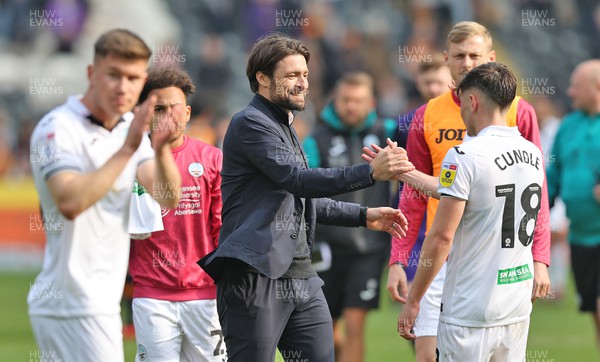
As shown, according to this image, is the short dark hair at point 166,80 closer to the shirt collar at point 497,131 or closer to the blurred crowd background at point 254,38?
the shirt collar at point 497,131

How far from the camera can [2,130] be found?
2334 cm

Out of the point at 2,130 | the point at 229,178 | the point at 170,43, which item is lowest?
the point at 229,178

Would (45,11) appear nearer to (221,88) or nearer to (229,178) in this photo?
(221,88)

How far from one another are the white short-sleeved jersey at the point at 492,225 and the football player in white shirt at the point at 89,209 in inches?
62.6

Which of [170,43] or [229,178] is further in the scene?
[170,43]

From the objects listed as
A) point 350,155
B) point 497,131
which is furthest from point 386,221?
point 350,155

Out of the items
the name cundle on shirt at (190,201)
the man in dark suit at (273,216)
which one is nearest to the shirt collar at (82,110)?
the man in dark suit at (273,216)

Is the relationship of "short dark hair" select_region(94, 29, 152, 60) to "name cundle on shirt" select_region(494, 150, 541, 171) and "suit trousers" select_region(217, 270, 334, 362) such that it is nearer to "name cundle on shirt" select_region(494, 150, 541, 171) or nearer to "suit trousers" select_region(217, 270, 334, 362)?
"suit trousers" select_region(217, 270, 334, 362)

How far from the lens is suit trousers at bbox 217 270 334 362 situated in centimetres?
604

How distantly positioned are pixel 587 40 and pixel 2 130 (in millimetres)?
13580

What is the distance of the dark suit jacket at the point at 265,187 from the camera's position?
5.89 metres

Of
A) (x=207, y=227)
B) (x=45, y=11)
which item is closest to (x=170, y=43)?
(x=45, y=11)

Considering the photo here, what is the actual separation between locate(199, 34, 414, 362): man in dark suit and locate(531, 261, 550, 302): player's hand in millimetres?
950

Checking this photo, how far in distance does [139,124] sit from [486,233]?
2.01 meters
